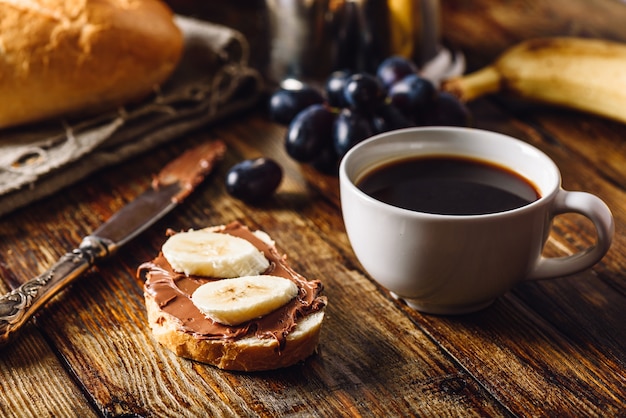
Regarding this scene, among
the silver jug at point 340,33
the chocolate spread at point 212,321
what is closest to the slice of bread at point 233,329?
the chocolate spread at point 212,321

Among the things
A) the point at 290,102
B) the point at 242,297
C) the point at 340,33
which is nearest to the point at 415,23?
the point at 340,33

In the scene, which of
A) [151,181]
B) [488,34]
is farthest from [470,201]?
[488,34]

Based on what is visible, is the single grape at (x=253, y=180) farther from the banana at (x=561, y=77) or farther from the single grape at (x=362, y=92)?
the banana at (x=561, y=77)

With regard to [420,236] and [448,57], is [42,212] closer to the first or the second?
[420,236]

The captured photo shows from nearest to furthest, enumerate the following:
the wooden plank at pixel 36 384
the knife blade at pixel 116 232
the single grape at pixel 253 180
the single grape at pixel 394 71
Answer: the wooden plank at pixel 36 384 < the knife blade at pixel 116 232 < the single grape at pixel 253 180 < the single grape at pixel 394 71

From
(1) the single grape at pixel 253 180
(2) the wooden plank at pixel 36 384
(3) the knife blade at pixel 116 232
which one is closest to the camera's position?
(2) the wooden plank at pixel 36 384

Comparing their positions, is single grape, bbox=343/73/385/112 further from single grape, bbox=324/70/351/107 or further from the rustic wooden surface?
the rustic wooden surface
